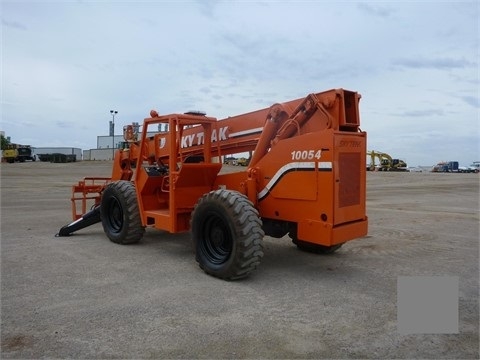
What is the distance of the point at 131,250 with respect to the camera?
8.02m

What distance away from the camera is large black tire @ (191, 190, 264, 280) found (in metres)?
5.83

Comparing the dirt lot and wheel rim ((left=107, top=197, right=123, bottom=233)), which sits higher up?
wheel rim ((left=107, top=197, right=123, bottom=233))

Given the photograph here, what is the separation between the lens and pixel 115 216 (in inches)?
356

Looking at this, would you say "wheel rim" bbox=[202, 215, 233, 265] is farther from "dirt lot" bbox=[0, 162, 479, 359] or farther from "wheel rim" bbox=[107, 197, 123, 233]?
"wheel rim" bbox=[107, 197, 123, 233]

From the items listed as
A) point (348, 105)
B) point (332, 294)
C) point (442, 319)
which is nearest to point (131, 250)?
point (332, 294)

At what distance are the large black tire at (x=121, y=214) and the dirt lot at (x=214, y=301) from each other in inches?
11.0

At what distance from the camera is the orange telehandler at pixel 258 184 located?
583cm

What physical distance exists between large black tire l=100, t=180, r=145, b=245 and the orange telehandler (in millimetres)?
21

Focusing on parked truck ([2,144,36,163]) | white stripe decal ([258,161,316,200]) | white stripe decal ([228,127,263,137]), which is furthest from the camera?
parked truck ([2,144,36,163])

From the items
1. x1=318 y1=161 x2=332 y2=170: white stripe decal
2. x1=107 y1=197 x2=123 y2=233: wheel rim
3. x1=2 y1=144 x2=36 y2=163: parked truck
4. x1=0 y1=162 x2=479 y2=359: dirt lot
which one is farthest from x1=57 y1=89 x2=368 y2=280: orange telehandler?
x1=2 y1=144 x2=36 y2=163: parked truck

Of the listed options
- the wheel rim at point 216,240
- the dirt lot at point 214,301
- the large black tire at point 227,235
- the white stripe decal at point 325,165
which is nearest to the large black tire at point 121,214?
the dirt lot at point 214,301

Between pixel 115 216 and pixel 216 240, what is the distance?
3.36 metres

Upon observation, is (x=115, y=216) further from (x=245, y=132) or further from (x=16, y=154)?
(x=16, y=154)

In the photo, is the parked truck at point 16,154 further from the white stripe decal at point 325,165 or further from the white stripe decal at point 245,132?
the white stripe decal at point 325,165
